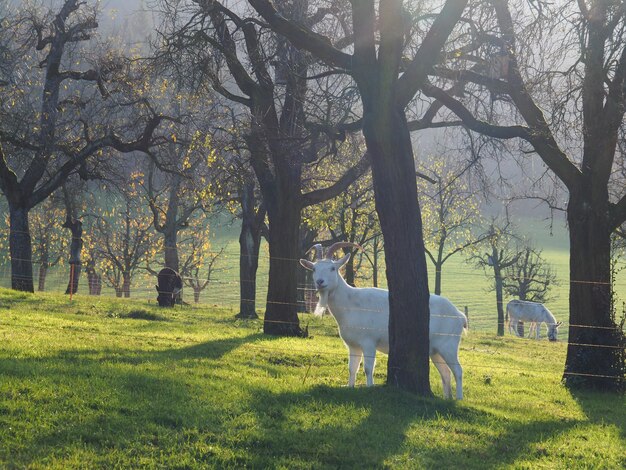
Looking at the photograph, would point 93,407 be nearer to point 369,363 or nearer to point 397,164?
point 369,363

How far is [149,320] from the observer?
21453mm

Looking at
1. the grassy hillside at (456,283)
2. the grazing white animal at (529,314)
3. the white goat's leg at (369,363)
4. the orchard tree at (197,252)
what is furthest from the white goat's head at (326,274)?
the orchard tree at (197,252)

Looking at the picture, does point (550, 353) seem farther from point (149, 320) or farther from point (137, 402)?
point (137, 402)

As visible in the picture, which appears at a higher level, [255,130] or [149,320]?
[255,130]

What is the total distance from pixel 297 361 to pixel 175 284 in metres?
17.3

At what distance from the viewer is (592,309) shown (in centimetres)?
1528

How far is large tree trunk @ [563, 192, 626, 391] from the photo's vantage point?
15.1 metres

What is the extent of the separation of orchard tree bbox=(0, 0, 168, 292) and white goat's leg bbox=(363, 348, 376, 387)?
15.2 meters

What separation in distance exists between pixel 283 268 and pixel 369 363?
7894 mm

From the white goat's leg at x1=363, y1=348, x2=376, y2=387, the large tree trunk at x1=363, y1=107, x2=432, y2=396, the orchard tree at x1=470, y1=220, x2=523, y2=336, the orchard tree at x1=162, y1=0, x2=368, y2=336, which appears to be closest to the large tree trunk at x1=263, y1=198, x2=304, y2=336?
the orchard tree at x1=162, y1=0, x2=368, y2=336

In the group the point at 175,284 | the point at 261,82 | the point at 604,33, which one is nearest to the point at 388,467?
the point at 604,33

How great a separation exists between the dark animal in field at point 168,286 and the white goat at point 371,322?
15.9 metres

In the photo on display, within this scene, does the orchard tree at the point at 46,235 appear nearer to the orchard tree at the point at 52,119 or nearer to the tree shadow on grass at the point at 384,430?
the orchard tree at the point at 52,119

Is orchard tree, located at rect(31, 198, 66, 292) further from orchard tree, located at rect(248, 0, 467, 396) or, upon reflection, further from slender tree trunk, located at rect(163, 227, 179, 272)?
orchard tree, located at rect(248, 0, 467, 396)
